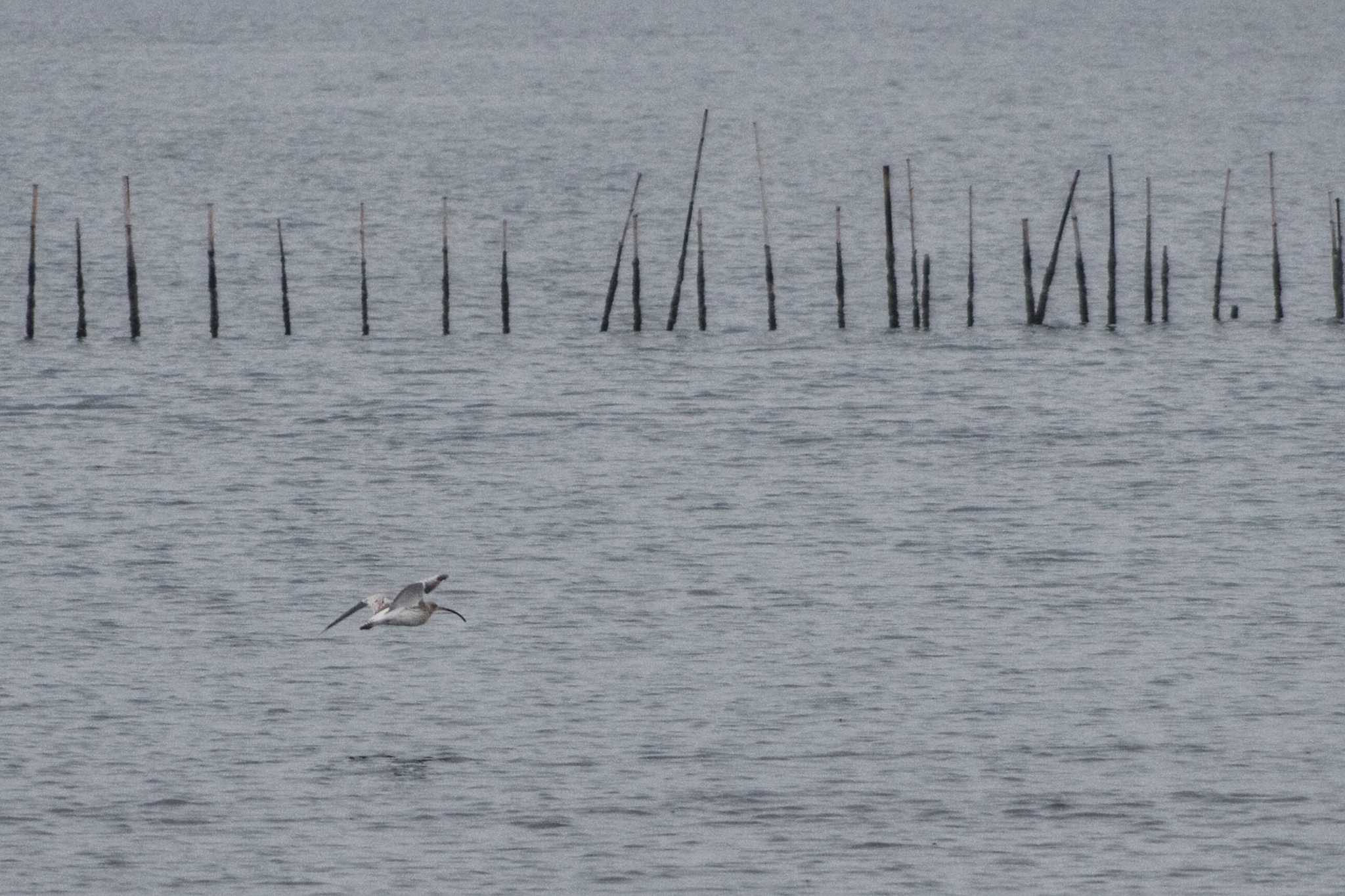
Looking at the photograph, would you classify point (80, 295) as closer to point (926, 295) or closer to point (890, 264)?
point (890, 264)

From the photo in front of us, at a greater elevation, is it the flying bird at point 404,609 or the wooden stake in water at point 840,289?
the wooden stake in water at point 840,289

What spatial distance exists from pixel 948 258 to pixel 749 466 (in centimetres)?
3846

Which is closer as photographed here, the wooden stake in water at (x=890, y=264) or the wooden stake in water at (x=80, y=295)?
the wooden stake in water at (x=890, y=264)

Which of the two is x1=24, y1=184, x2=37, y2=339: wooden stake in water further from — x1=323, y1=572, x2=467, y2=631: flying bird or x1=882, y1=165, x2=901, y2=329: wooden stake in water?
x1=323, y1=572, x2=467, y2=631: flying bird

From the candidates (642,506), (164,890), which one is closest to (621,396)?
(642,506)

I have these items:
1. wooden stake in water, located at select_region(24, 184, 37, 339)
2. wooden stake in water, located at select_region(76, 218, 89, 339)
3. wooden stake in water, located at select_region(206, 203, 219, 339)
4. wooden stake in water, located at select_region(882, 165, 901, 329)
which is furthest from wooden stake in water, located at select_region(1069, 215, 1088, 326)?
wooden stake in water, located at select_region(24, 184, 37, 339)

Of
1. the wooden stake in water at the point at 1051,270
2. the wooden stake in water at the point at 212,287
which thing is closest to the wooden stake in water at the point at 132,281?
the wooden stake in water at the point at 212,287

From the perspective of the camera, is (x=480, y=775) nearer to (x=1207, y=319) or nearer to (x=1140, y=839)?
(x=1140, y=839)

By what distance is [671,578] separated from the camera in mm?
41312

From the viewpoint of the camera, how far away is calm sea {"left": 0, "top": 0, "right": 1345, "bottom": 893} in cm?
2897

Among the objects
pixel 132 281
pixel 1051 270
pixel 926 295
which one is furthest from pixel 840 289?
pixel 132 281

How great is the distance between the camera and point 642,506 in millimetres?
46969

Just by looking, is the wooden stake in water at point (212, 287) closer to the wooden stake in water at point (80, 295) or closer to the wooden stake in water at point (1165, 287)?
A: the wooden stake in water at point (80, 295)

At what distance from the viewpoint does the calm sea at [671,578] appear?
95.0 feet
